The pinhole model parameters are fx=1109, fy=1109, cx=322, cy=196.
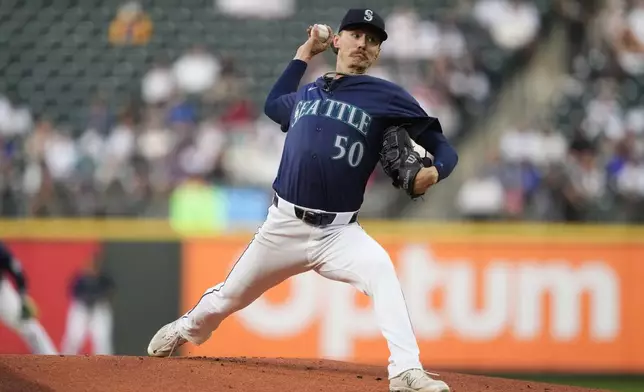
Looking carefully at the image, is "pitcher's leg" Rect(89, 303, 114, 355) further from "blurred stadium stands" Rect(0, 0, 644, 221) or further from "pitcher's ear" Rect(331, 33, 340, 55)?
"pitcher's ear" Rect(331, 33, 340, 55)

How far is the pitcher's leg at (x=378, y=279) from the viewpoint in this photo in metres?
5.60

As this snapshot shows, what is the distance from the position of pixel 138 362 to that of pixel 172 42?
9.13 m

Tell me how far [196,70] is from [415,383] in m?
9.34

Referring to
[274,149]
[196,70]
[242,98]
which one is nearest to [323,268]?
[274,149]

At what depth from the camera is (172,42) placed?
14.8 m

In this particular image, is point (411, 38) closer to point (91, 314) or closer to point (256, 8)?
point (256, 8)

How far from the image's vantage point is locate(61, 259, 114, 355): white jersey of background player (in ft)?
39.0

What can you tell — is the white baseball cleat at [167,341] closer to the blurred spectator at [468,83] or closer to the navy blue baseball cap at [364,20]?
the navy blue baseball cap at [364,20]

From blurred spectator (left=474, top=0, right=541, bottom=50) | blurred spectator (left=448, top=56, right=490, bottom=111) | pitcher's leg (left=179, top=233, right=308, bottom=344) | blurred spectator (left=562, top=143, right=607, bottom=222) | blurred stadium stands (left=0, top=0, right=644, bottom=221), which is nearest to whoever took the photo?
pitcher's leg (left=179, top=233, right=308, bottom=344)

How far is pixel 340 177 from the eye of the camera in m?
5.84

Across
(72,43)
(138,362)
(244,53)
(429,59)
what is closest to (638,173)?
(429,59)

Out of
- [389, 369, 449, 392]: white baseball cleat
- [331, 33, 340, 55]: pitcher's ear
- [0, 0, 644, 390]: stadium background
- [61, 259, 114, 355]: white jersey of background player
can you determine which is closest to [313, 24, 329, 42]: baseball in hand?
[331, 33, 340, 55]: pitcher's ear

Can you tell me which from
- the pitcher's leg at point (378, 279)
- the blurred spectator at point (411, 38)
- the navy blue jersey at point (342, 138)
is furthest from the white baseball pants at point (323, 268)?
the blurred spectator at point (411, 38)

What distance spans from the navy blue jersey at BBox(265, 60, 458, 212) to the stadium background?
6.07m
